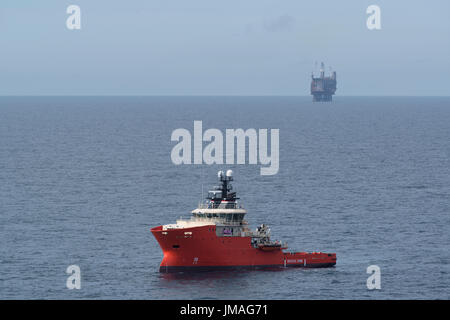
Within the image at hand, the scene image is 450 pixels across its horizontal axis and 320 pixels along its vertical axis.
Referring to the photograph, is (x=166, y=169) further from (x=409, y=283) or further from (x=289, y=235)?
(x=409, y=283)

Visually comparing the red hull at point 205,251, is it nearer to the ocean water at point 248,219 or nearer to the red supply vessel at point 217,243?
the red supply vessel at point 217,243

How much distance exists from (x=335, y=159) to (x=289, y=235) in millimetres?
93198

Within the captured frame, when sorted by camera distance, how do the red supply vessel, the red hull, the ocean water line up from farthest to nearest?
the red supply vessel < the red hull < the ocean water

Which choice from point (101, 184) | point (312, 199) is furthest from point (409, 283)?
point (101, 184)

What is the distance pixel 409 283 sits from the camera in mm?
81750

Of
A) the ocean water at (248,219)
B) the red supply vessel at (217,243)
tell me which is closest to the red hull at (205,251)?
the red supply vessel at (217,243)

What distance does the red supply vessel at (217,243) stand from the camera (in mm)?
82250

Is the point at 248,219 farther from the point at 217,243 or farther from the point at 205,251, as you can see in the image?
the point at 205,251

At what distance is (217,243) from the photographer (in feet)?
271

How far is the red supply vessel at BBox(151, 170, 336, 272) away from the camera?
8225 cm

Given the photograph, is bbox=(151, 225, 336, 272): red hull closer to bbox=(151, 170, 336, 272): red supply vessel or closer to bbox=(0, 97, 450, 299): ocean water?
bbox=(151, 170, 336, 272): red supply vessel

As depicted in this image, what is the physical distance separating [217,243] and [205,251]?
1262 millimetres

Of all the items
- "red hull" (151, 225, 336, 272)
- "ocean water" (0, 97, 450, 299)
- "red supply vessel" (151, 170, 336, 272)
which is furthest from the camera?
"red supply vessel" (151, 170, 336, 272)

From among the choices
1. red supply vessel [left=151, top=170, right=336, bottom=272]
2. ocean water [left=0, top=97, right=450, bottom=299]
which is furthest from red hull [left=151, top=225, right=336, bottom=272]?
ocean water [left=0, top=97, right=450, bottom=299]
